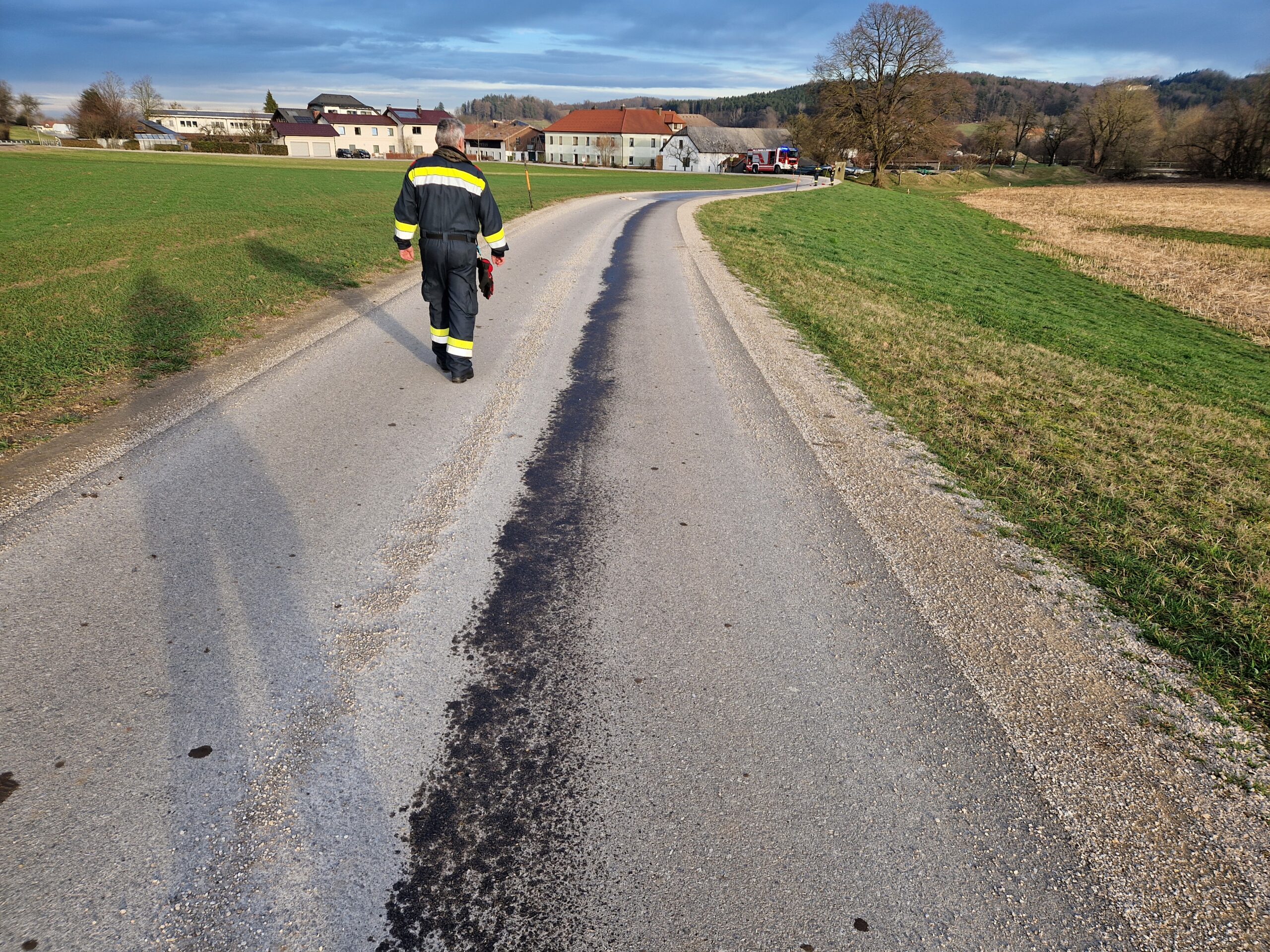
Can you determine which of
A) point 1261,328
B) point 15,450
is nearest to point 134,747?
point 15,450

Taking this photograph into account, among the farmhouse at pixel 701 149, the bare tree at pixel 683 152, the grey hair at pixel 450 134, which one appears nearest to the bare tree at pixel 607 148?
the farmhouse at pixel 701 149

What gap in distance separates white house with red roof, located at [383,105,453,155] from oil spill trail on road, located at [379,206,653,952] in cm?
12046

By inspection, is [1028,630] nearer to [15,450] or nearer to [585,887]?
[585,887]

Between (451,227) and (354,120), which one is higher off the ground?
(354,120)

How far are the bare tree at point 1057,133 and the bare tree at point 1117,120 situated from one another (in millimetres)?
3099

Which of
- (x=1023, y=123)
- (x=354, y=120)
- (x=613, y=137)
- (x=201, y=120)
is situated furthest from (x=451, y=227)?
(x=201, y=120)

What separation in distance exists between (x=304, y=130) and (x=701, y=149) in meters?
57.0

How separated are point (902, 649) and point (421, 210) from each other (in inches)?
223

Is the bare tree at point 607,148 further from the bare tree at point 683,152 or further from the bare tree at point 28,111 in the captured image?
the bare tree at point 28,111

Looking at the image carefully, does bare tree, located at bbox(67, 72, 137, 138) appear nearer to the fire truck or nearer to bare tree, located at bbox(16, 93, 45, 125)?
bare tree, located at bbox(16, 93, 45, 125)

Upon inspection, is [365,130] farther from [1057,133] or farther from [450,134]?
[450,134]

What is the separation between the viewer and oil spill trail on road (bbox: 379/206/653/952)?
212 centimetres

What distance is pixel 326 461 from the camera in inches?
204

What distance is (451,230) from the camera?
21.5 feet
